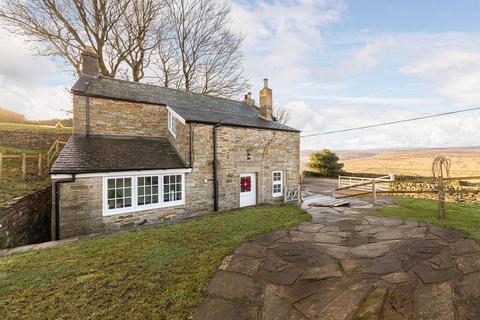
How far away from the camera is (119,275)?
4.25 meters

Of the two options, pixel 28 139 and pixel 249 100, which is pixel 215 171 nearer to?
pixel 249 100

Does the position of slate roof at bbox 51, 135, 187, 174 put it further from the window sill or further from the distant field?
the distant field

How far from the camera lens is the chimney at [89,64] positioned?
12789mm

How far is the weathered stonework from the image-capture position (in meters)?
8.61

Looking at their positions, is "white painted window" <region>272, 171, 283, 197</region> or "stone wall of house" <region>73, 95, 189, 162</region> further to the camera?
"white painted window" <region>272, 171, 283, 197</region>

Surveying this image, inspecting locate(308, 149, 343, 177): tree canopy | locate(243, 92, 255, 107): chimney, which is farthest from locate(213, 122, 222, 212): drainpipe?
locate(308, 149, 343, 177): tree canopy

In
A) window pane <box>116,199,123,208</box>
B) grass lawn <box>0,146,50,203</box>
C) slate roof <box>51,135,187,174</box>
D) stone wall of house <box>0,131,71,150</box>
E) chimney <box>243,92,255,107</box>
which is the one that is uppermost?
chimney <box>243,92,255,107</box>

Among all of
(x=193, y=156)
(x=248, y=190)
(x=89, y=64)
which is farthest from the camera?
(x=248, y=190)

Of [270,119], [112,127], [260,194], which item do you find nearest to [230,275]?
[260,194]

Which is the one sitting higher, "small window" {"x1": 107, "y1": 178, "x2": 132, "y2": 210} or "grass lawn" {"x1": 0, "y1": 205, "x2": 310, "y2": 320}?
"small window" {"x1": 107, "y1": 178, "x2": 132, "y2": 210}

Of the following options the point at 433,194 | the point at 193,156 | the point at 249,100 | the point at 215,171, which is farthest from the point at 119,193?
the point at 433,194

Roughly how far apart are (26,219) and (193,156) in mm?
7053

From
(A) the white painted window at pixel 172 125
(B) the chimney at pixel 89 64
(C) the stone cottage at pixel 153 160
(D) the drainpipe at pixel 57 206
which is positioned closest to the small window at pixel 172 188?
(C) the stone cottage at pixel 153 160

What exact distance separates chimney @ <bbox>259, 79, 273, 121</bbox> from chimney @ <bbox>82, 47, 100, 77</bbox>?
1133cm
